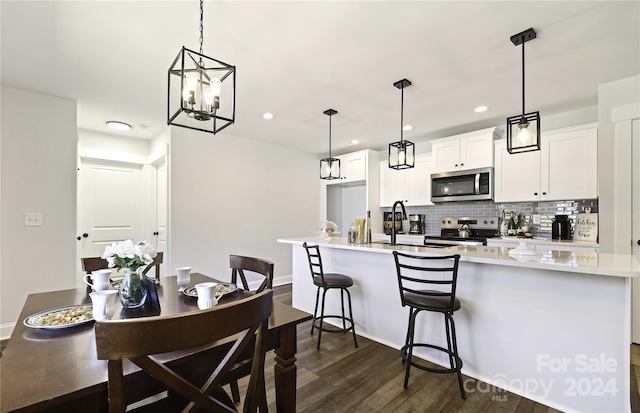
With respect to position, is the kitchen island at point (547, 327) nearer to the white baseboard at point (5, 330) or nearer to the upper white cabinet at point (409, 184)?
the upper white cabinet at point (409, 184)

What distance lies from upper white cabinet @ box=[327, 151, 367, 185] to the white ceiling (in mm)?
1659

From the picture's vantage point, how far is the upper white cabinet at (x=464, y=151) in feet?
12.8

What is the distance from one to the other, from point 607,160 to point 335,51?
273 centimetres

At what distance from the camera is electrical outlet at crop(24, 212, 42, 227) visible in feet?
9.70

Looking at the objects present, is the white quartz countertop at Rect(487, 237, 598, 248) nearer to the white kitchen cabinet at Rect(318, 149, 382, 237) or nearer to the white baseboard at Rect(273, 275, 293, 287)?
the white kitchen cabinet at Rect(318, 149, 382, 237)

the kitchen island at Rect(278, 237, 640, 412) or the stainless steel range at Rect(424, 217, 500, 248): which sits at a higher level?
the stainless steel range at Rect(424, 217, 500, 248)

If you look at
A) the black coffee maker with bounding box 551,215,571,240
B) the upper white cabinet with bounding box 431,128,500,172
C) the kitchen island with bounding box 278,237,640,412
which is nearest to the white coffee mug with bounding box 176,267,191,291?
the kitchen island with bounding box 278,237,640,412

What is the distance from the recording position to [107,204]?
176 inches

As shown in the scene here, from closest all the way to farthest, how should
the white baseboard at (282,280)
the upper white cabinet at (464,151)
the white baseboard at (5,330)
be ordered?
the white baseboard at (5,330) → the upper white cabinet at (464,151) → the white baseboard at (282,280)

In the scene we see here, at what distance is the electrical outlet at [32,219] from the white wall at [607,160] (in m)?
5.48

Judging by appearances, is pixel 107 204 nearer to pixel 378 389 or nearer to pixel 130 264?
pixel 130 264

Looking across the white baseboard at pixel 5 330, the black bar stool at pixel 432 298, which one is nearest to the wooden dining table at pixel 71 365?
the black bar stool at pixel 432 298

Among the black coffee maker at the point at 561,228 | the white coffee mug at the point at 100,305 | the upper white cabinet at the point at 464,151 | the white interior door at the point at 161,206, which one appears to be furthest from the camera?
the white interior door at the point at 161,206

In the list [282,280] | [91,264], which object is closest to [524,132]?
[91,264]
